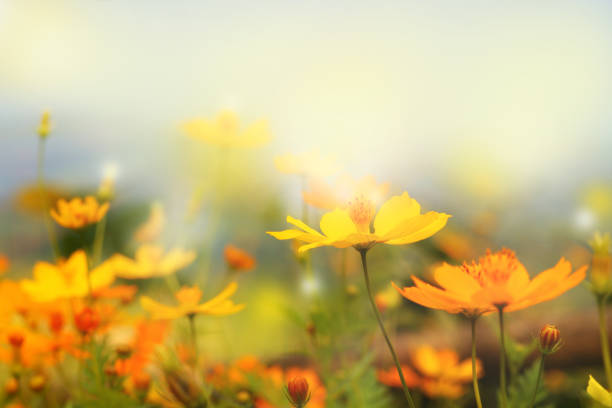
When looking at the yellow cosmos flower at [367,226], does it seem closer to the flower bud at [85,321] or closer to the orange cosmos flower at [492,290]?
the orange cosmos flower at [492,290]

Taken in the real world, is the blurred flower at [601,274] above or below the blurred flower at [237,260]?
above

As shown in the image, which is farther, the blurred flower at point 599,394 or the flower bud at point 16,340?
the flower bud at point 16,340

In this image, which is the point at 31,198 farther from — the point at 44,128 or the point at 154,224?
the point at 44,128

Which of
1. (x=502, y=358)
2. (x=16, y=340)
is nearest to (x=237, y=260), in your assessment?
(x=16, y=340)

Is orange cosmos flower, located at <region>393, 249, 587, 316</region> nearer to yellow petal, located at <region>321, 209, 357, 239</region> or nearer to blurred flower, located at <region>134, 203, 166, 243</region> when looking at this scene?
yellow petal, located at <region>321, 209, 357, 239</region>

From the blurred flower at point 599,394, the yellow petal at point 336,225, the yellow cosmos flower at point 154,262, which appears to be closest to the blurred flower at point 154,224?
the yellow cosmos flower at point 154,262

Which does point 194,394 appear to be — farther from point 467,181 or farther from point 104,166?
point 467,181

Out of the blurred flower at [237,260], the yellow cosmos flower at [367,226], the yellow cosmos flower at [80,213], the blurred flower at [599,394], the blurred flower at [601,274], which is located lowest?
the blurred flower at [237,260]
